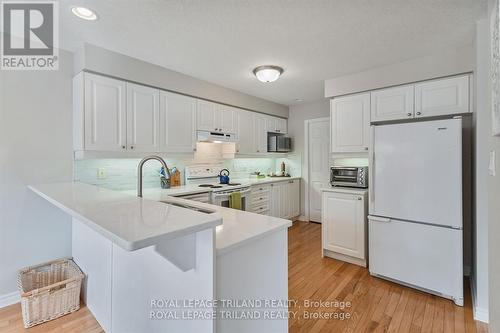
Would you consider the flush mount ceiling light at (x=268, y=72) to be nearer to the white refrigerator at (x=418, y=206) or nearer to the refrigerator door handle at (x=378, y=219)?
the white refrigerator at (x=418, y=206)

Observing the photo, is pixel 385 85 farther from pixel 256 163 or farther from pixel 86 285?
pixel 86 285

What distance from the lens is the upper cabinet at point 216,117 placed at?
10.8 ft

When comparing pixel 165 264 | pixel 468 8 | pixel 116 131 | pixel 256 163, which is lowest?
pixel 165 264

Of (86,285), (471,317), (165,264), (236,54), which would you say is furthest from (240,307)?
(236,54)

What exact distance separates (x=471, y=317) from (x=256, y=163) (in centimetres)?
364

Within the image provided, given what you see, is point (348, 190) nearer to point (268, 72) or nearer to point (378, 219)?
point (378, 219)

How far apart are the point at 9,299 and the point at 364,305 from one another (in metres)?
3.20

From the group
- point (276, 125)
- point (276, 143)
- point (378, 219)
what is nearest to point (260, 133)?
point (276, 143)

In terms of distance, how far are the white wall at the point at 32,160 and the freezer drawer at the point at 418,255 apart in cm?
330

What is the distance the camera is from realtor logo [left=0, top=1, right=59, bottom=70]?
1.77 m

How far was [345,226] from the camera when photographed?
113 inches

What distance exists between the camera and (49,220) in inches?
92.9

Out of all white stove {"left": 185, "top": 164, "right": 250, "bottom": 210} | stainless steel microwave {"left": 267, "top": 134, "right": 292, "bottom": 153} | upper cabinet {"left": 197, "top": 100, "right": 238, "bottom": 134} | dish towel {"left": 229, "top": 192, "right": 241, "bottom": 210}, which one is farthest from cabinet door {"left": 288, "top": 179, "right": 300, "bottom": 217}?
upper cabinet {"left": 197, "top": 100, "right": 238, "bottom": 134}

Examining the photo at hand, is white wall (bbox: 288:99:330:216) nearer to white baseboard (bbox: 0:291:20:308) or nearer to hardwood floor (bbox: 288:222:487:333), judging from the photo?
hardwood floor (bbox: 288:222:487:333)
